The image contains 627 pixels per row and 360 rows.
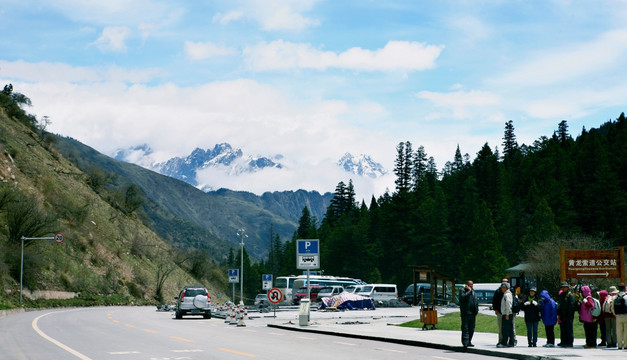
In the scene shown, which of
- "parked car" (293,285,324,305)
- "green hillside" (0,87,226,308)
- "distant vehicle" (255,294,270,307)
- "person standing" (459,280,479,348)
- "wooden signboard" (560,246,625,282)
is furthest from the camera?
"green hillside" (0,87,226,308)

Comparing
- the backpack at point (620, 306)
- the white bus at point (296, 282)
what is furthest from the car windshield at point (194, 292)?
the white bus at point (296, 282)

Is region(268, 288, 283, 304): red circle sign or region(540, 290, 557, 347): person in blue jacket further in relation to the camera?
region(268, 288, 283, 304): red circle sign

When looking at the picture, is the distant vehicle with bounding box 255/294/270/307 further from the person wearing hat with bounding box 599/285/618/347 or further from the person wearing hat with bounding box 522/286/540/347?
the person wearing hat with bounding box 599/285/618/347

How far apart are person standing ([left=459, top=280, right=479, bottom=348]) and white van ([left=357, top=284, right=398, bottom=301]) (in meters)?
39.8

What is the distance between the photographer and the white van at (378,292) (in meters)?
60.3

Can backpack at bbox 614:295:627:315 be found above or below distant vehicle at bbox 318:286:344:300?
above

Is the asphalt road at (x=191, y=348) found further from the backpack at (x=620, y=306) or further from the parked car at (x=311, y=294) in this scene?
the parked car at (x=311, y=294)

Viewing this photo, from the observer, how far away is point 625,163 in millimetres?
95812

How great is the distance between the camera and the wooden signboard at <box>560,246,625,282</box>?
2152 centimetres

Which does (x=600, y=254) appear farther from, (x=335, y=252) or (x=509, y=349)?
(x=335, y=252)

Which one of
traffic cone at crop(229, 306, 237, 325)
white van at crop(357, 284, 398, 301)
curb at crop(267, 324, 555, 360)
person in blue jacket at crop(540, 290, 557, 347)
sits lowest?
white van at crop(357, 284, 398, 301)

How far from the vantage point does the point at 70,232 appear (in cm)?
8675

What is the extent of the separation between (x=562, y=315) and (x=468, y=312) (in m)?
2.60

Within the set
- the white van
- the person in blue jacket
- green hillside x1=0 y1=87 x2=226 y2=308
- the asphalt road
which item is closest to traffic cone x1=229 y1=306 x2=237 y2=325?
the asphalt road
